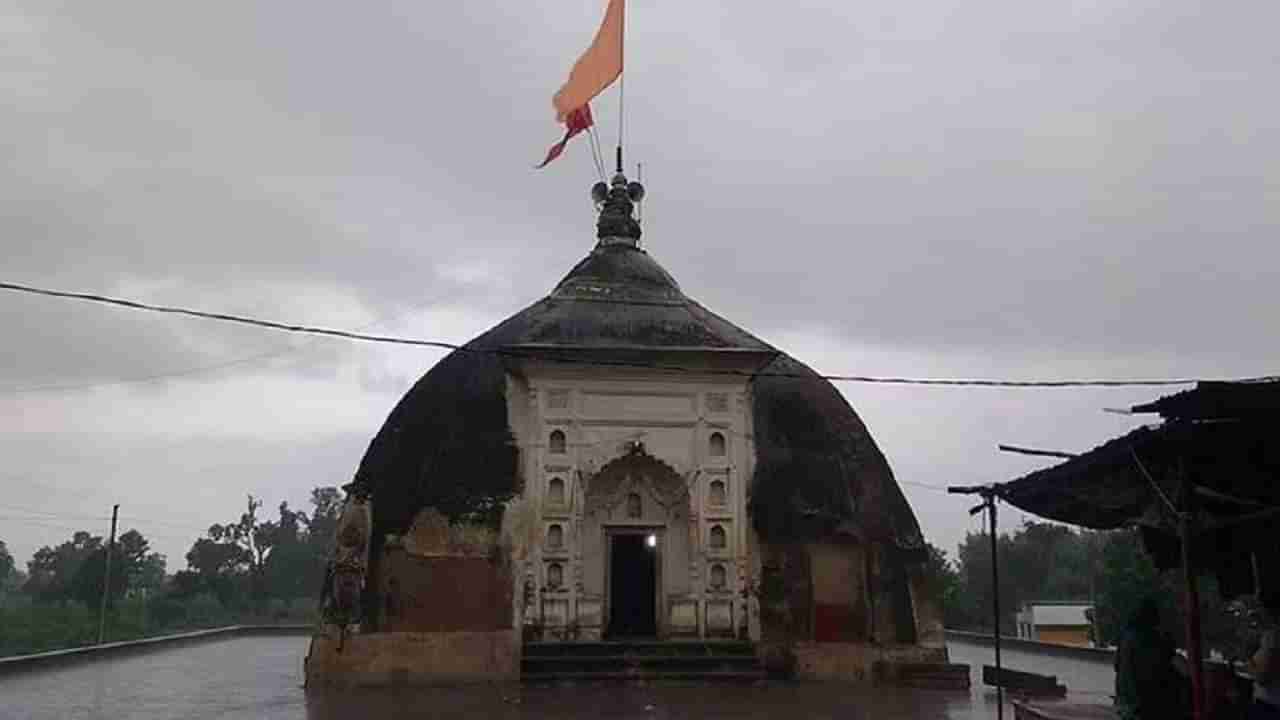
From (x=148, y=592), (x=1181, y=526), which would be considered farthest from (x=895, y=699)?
(x=148, y=592)

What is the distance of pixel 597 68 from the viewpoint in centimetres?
2628

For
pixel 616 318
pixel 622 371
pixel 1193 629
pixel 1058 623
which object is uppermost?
pixel 616 318

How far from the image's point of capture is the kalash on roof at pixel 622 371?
22.1 m

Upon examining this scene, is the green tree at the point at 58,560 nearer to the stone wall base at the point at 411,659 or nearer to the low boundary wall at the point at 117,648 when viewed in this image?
the low boundary wall at the point at 117,648

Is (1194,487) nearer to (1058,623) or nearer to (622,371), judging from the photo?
(622,371)

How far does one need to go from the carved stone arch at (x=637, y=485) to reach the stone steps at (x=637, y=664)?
2.69 metres

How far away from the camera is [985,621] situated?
174 feet

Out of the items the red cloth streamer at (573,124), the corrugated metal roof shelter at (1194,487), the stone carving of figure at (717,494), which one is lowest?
the corrugated metal roof shelter at (1194,487)

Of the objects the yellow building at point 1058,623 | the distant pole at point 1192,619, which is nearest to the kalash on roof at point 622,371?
the distant pole at point 1192,619

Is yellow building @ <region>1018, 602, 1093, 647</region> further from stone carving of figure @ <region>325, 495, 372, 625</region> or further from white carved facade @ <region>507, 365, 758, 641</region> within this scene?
stone carving of figure @ <region>325, 495, 372, 625</region>

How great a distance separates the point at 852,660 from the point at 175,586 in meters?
50.8

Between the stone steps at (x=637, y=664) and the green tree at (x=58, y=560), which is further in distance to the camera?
the green tree at (x=58, y=560)

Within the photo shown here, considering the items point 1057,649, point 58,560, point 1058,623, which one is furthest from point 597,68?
point 58,560

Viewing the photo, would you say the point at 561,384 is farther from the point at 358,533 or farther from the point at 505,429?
the point at 358,533
